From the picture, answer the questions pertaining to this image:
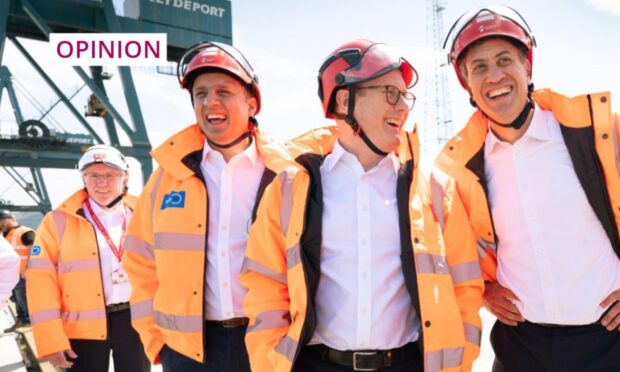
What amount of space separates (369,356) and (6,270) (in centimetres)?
254

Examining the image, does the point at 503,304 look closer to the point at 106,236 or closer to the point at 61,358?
the point at 106,236

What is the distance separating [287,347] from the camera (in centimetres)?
200

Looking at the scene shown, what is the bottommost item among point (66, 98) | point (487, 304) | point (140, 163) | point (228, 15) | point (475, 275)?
point (487, 304)

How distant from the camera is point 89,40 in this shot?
16297 millimetres

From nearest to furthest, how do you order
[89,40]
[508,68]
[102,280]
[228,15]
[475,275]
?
[475,275] < [508,68] < [102,280] < [89,40] < [228,15]

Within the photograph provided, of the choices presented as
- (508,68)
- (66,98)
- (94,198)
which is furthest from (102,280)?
(66,98)

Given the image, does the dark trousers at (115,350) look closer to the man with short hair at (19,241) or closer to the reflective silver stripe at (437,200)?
the reflective silver stripe at (437,200)

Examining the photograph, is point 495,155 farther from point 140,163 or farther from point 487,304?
point 140,163

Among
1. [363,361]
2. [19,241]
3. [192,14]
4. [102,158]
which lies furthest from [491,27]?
[192,14]

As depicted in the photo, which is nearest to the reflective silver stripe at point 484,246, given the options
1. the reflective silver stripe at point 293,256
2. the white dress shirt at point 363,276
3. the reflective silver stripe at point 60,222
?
the white dress shirt at point 363,276

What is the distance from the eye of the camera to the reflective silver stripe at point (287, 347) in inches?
77.5

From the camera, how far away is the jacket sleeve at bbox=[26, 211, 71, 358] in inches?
142

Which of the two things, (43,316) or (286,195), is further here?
(43,316)

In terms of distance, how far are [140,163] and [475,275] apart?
832 inches
